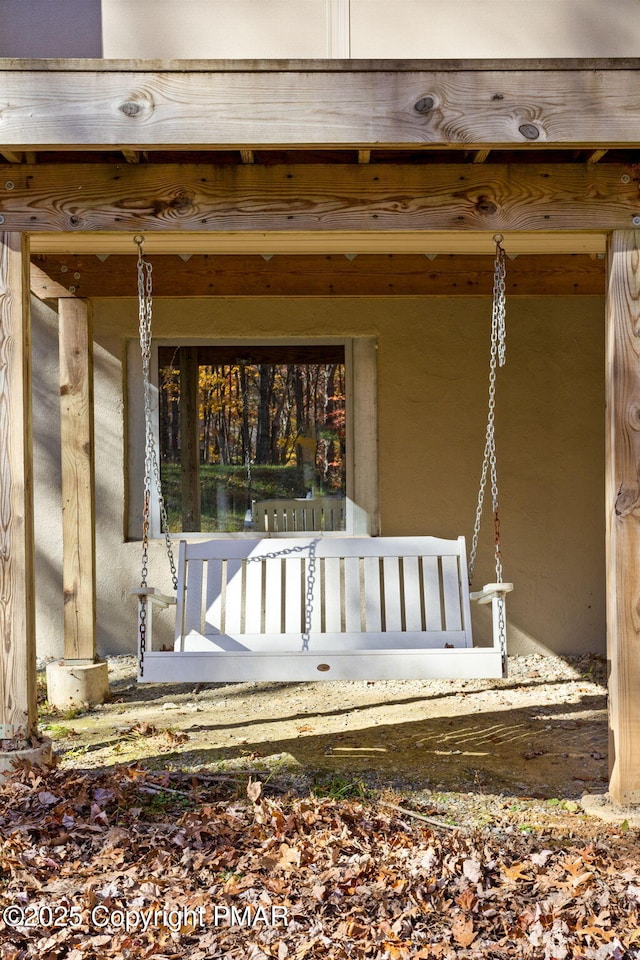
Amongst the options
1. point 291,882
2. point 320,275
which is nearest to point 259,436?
point 320,275

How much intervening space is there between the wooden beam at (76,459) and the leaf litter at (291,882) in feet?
6.75

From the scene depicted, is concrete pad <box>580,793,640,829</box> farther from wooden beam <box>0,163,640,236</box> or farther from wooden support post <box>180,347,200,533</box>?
wooden support post <box>180,347,200,533</box>

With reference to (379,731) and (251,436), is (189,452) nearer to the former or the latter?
(251,436)

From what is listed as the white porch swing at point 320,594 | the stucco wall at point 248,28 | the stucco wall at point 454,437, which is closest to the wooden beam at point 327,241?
the white porch swing at point 320,594

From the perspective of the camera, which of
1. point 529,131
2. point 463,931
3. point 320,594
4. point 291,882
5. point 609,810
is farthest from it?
point 320,594

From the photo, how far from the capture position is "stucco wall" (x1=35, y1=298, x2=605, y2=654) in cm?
665

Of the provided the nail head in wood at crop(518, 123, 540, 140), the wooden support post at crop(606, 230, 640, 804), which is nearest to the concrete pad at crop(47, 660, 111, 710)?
the wooden support post at crop(606, 230, 640, 804)

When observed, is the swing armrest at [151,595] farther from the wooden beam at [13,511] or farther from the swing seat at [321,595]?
the wooden beam at [13,511]

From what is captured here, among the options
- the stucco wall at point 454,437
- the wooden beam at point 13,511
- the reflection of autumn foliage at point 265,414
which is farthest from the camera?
the reflection of autumn foliage at point 265,414

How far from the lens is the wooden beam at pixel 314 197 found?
3.55 m

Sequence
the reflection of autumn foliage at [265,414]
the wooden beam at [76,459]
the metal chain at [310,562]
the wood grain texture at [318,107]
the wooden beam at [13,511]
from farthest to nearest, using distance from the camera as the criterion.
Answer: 1. the reflection of autumn foliage at [265,414]
2. the wooden beam at [76,459]
3. the metal chain at [310,562]
4. the wooden beam at [13,511]
5. the wood grain texture at [318,107]

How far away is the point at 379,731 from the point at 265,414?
2744mm

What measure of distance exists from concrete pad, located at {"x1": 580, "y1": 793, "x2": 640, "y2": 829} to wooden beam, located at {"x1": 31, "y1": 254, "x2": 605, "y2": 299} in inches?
128

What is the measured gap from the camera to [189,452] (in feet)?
22.5
